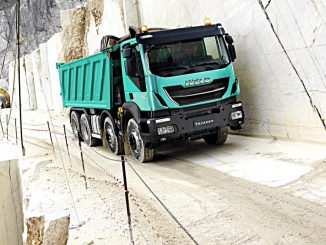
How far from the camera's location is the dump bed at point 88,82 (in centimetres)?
863

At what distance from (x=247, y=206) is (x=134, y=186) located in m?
2.06

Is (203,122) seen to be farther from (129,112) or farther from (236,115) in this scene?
(129,112)

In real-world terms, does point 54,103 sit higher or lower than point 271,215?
higher

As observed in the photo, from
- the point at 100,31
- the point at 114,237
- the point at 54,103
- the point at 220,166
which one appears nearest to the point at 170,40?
the point at 220,166

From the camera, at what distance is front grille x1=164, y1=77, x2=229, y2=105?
7210mm

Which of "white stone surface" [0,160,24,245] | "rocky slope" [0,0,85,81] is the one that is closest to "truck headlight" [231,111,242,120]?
"white stone surface" [0,160,24,245]

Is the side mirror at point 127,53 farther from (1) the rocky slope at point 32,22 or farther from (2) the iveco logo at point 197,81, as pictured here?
(1) the rocky slope at point 32,22

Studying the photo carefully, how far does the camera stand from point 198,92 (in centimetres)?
736

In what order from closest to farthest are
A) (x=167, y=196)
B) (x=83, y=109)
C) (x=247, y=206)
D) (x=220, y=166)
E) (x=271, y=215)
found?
(x=271, y=215), (x=247, y=206), (x=167, y=196), (x=220, y=166), (x=83, y=109)

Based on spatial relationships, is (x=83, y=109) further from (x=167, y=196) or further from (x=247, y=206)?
(x=247, y=206)

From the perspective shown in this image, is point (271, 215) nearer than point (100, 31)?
Yes

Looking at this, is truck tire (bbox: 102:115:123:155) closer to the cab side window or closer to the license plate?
the cab side window

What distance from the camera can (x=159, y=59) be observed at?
23.9 feet

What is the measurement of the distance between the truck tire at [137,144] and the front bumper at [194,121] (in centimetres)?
21
